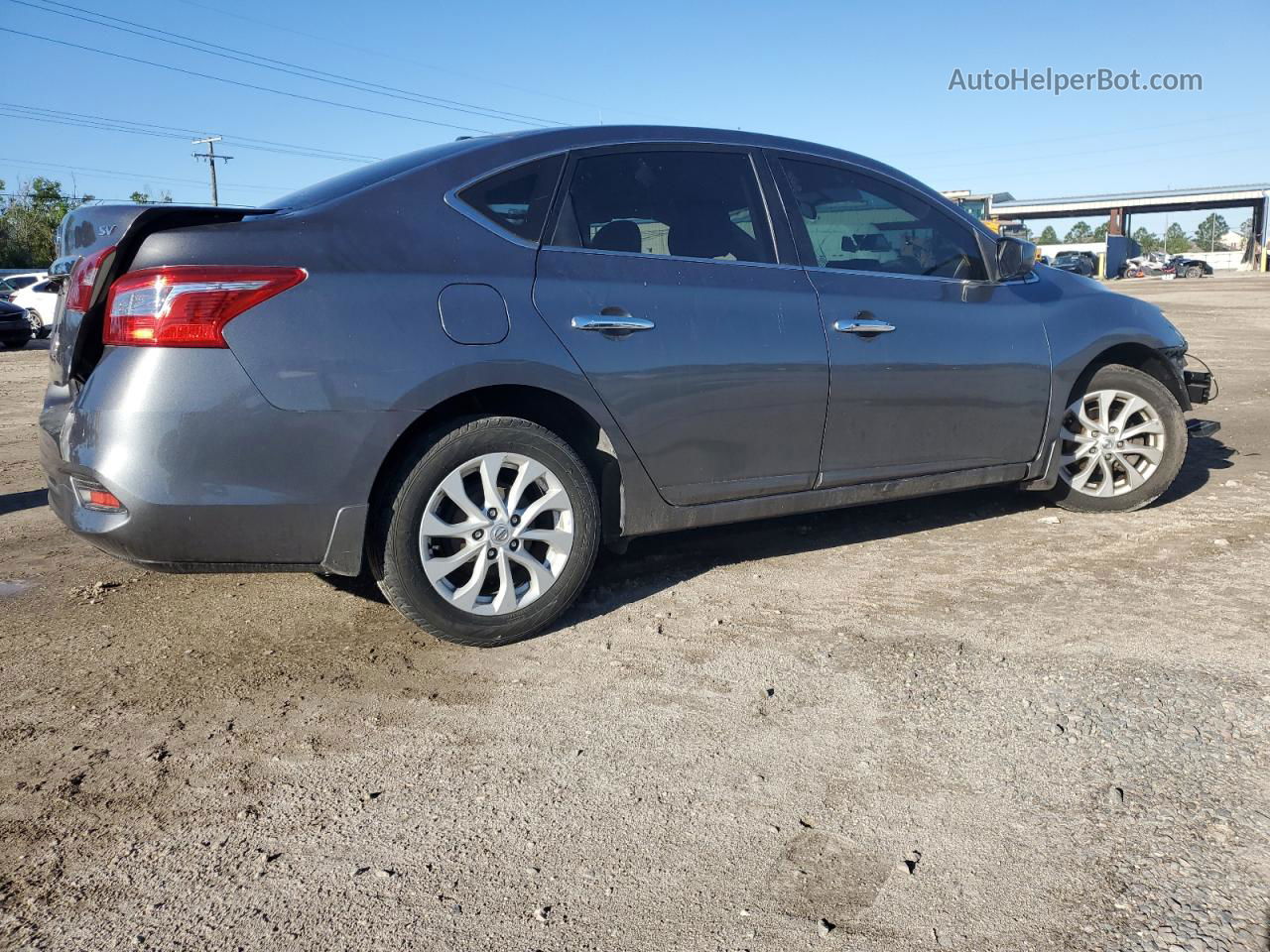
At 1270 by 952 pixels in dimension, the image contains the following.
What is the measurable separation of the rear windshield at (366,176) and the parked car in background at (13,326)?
67.0 feet

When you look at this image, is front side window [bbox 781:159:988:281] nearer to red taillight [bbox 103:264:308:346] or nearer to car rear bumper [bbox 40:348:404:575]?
car rear bumper [bbox 40:348:404:575]

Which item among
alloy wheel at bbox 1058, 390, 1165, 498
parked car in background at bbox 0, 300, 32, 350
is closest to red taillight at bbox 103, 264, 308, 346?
alloy wheel at bbox 1058, 390, 1165, 498

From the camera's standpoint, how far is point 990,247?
4828 mm

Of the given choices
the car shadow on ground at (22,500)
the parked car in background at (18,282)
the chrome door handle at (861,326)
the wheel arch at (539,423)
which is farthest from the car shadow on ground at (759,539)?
the parked car in background at (18,282)

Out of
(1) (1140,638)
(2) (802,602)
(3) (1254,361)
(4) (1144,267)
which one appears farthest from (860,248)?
(4) (1144,267)

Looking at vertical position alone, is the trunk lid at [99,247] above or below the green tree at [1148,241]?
below

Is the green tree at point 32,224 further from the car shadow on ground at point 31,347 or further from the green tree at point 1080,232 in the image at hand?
the green tree at point 1080,232

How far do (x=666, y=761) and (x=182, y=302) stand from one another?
187 centimetres

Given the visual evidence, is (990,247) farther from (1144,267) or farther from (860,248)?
(1144,267)

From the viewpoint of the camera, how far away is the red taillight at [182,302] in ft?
10.2

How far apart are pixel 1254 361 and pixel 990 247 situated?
896 centimetres

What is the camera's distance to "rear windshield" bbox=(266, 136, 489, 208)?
3.61 meters

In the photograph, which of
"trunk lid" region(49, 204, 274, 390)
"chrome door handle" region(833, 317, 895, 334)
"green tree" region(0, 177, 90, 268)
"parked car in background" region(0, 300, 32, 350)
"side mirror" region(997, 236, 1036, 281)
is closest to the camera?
"trunk lid" region(49, 204, 274, 390)

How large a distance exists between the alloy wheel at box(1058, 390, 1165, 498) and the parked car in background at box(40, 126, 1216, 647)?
Answer: 14.0 inches
